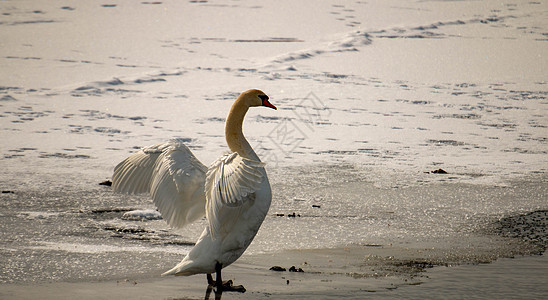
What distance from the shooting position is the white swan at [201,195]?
449 centimetres

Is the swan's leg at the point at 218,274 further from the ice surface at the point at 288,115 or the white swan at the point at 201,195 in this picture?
the ice surface at the point at 288,115

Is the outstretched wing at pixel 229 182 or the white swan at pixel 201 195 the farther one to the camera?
the white swan at pixel 201 195

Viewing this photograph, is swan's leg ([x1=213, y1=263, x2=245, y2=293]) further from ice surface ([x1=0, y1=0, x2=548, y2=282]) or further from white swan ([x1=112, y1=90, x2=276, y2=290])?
ice surface ([x1=0, y1=0, x2=548, y2=282])

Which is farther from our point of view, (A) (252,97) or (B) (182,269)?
(A) (252,97)

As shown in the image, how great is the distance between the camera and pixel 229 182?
158 inches

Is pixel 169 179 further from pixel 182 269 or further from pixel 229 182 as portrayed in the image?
pixel 229 182

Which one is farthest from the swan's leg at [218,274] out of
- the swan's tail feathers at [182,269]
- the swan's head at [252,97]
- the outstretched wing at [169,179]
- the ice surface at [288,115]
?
the swan's head at [252,97]

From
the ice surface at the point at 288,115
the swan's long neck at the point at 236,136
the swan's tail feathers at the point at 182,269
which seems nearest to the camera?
the swan's tail feathers at the point at 182,269

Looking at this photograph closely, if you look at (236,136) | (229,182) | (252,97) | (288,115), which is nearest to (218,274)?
(229,182)

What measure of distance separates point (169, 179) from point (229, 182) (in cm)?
96

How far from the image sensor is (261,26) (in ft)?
47.6

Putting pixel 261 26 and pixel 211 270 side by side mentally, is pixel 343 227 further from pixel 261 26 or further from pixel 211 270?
pixel 261 26

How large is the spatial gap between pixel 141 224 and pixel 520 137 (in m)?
5.25

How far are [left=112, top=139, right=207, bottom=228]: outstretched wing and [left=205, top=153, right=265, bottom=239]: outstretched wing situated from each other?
51 cm
